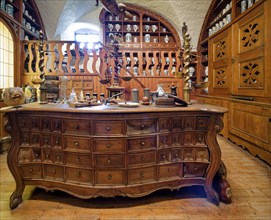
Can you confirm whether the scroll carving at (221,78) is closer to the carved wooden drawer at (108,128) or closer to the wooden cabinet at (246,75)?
the wooden cabinet at (246,75)

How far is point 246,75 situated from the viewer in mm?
3738

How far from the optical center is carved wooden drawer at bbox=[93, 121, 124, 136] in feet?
6.18

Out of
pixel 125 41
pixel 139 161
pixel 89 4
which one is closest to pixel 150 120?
pixel 139 161

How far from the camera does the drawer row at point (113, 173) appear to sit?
76.5 inches

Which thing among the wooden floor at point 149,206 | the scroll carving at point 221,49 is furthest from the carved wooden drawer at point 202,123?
the scroll carving at point 221,49

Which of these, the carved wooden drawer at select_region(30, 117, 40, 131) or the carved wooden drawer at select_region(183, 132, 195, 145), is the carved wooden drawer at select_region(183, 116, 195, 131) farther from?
the carved wooden drawer at select_region(30, 117, 40, 131)

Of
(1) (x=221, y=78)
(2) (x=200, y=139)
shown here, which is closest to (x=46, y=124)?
(2) (x=200, y=139)

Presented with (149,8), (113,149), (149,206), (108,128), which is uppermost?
(149,8)

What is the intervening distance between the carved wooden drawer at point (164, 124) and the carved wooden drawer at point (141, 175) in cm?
37

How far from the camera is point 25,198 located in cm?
215

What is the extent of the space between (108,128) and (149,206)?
83 centimetres

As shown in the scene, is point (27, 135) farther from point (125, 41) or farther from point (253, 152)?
point (125, 41)

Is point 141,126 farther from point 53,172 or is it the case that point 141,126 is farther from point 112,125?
point 53,172

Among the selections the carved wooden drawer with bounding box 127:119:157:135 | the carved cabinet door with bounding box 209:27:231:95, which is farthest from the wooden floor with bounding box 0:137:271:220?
the carved cabinet door with bounding box 209:27:231:95
